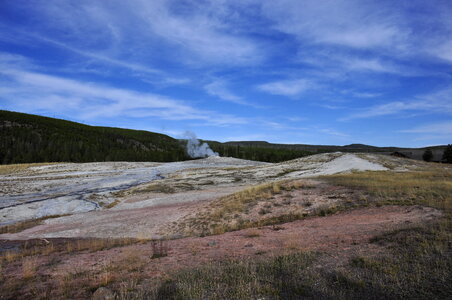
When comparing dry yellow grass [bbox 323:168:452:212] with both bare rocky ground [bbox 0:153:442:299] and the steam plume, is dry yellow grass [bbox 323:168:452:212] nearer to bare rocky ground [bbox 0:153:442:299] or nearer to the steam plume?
bare rocky ground [bbox 0:153:442:299]

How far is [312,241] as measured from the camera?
32.7 feet

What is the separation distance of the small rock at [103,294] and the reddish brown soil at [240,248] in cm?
80

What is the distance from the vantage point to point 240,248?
33.3ft

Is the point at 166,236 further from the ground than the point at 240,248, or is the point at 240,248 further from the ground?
the point at 240,248

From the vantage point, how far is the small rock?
6.26 m

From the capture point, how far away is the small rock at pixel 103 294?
6.26 meters

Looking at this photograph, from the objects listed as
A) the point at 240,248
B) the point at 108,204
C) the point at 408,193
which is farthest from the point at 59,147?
the point at 408,193

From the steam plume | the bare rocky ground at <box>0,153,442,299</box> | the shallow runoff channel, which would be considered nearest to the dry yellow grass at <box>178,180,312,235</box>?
the bare rocky ground at <box>0,153,442,299</box>

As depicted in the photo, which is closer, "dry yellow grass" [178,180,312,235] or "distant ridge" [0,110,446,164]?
"dry yellow grass" [178,180,312,235]

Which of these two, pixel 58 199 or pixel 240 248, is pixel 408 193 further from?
pixel 58 199

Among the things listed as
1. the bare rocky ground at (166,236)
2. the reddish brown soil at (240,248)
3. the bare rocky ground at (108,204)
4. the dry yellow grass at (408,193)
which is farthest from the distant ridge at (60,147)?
the reddish brown soil at (240,248)

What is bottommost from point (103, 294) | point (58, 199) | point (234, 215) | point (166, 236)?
point (58, 199)

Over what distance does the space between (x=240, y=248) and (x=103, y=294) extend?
16.7 ft

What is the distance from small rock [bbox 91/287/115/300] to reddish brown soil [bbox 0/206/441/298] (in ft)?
2.62
